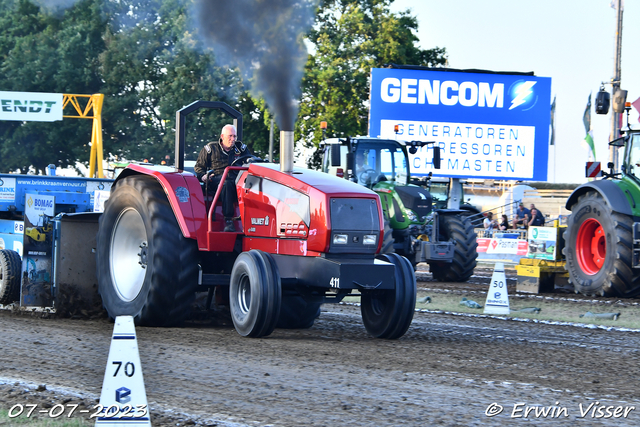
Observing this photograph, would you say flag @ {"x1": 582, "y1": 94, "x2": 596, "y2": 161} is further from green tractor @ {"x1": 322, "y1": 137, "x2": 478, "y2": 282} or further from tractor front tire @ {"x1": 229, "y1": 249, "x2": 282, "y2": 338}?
tractor front tire @ {"x1": 229, "y1": 249, "x2": 282, "y2": 338}

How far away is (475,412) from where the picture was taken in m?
5.14

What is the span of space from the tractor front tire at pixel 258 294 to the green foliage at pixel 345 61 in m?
29.0

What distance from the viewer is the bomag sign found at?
3055 cm

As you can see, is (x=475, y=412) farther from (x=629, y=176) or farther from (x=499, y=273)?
(x=629, y=176)

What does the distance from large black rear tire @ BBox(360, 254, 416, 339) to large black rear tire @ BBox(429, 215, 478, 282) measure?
9668 mm

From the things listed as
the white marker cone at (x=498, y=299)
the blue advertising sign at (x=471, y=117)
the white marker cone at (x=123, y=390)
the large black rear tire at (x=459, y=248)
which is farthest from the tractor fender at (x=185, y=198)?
the blue advertising sign at (x=471, y=117)

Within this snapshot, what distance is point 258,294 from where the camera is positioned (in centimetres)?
788

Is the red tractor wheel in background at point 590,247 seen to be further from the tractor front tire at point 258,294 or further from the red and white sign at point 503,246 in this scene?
the red and white sign at point 503,246

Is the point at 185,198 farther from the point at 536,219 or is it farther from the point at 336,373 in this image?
the point at 536,219

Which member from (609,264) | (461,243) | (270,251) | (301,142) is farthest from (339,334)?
(301,142)

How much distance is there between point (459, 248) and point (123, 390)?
14650 millimetres

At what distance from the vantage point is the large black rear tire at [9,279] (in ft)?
34.7

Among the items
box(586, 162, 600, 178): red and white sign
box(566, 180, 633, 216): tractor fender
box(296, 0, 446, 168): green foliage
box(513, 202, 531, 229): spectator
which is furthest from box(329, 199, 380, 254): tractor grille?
box(296, 0, 446, 168): green foliage

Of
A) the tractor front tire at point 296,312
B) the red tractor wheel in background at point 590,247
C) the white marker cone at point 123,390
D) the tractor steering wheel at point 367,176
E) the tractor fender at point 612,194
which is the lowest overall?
the tractor front tire at point 296,312
